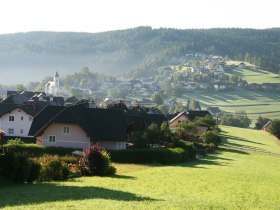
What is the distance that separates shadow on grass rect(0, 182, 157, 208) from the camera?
22.8 metres

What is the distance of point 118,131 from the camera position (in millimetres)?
57875

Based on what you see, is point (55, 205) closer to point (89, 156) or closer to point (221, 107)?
point (89, 156)

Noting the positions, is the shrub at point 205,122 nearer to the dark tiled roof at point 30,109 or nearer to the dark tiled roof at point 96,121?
the dark tiled roof at point 30,109

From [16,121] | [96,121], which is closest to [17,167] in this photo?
[96,121]

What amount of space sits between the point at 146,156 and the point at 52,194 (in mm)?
29175

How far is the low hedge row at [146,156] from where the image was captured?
171 feet

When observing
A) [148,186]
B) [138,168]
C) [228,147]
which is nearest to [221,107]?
[228,147]

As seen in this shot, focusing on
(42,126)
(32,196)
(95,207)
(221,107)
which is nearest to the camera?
(95,207)

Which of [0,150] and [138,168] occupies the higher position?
[0,150]

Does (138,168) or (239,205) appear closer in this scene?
(239,205)

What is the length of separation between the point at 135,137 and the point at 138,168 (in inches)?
612

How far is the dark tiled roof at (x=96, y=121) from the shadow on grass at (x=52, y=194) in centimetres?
2661

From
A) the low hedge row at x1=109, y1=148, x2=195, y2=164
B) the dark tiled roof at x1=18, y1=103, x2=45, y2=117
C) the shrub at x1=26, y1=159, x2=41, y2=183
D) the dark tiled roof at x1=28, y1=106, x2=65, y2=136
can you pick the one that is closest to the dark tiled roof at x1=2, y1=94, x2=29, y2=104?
the dark tiled roof at x1=18, y1=103, x2=45, y2=117

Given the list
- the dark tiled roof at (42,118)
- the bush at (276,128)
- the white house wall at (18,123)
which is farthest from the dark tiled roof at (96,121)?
the bush at (276,128)
